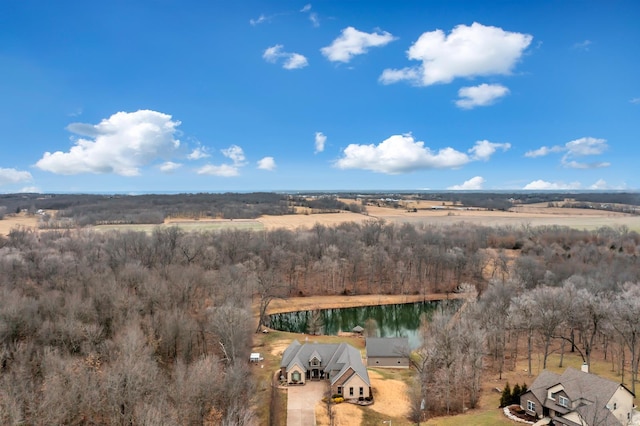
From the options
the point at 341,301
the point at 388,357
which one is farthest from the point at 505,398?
the point at 341,301

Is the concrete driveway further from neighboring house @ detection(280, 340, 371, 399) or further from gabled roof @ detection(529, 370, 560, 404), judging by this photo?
gabled roof @ detection(529, 370, 560, 404)

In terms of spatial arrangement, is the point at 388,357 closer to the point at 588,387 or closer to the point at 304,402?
the point at 304,402

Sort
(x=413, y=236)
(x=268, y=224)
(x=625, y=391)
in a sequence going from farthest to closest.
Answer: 1. (x=268, y=224)
2. (x=413, y=236)
3. (x=625, y=391)

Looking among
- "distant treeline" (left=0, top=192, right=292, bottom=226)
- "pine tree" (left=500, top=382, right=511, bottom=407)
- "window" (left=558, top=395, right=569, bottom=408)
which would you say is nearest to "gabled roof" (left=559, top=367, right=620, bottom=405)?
"window" (left=558, top=395, right=569, bottom=408)

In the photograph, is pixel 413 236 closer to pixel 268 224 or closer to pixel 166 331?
pixel 268 224

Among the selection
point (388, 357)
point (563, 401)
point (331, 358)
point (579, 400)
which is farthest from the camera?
point (388, 357)

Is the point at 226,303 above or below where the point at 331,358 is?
above

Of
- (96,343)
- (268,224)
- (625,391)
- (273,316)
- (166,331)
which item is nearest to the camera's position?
(625,391)

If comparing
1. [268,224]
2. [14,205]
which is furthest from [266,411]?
[14,205]
